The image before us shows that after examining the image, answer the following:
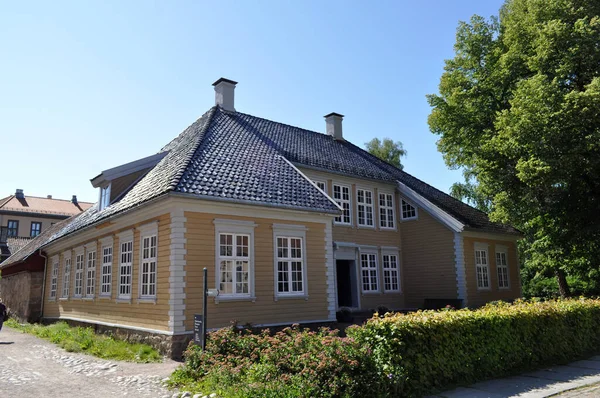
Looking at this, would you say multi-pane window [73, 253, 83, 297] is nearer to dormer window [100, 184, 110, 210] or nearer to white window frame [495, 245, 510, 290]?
dormer window [100, 184, 110, 210]

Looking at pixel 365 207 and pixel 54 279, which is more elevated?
pixel 365 207

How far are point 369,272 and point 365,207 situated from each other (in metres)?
3.00

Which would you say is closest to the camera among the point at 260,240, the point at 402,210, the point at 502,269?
the point at 260,240

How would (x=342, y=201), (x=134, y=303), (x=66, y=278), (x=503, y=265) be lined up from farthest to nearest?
1. (x=503, y=265)
2. (x=342, y=201)
3. (x=66, y=278)
4. (x=134, y=303)

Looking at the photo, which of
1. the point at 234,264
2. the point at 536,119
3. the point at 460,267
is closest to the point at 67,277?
the point at 234,264

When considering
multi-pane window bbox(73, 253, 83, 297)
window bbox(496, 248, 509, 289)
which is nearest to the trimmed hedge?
multi-pane window bbox(73, 253, 83, 297)

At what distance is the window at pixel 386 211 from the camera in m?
21.9

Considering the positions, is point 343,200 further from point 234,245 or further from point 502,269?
point 502,269

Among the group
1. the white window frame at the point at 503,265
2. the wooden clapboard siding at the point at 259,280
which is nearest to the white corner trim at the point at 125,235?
the wooden clapboard siding at the point at 259,280

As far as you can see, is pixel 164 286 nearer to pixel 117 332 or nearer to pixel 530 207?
pixel 117 332

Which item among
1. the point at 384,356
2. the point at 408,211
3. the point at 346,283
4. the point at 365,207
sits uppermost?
the point at 365,207

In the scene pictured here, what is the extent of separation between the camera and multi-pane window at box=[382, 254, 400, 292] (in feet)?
69.4

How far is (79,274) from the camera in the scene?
1877cm

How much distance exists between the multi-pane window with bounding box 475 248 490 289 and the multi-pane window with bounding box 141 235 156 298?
14.5 meters
